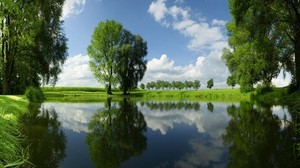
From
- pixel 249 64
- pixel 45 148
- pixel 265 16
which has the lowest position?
pixel 45 148

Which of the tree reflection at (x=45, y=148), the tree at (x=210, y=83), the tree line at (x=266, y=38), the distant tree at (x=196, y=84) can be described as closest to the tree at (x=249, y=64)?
the tree line at (x=266, y=38)

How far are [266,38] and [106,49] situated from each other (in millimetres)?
40293

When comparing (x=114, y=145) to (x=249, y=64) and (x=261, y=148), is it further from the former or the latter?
(x=249, y=64)

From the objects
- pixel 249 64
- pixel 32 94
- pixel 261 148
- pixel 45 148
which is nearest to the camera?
pixel 45 148

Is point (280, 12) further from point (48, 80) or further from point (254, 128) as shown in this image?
point (48, 80)

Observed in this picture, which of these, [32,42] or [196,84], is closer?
[32,42]

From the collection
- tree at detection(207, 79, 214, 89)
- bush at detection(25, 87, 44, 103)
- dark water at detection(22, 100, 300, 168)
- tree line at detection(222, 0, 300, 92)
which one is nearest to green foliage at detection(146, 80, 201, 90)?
tree at detection(207, 79, 214, 89)

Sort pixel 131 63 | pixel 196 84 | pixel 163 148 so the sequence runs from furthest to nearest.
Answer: pixel 196 84 → pixel 131 63 → pixel 163 148

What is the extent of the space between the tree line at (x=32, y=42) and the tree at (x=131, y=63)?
27921 millimetres

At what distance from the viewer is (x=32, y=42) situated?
2391cm

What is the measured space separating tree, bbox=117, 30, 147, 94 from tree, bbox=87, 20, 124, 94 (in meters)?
2.15

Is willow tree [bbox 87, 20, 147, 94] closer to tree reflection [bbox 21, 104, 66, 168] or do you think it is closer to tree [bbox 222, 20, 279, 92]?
tree [bbox 222, 20, 279, 92]

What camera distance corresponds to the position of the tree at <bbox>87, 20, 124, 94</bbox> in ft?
199

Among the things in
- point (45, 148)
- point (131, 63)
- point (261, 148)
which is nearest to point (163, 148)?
point (261, 148)
